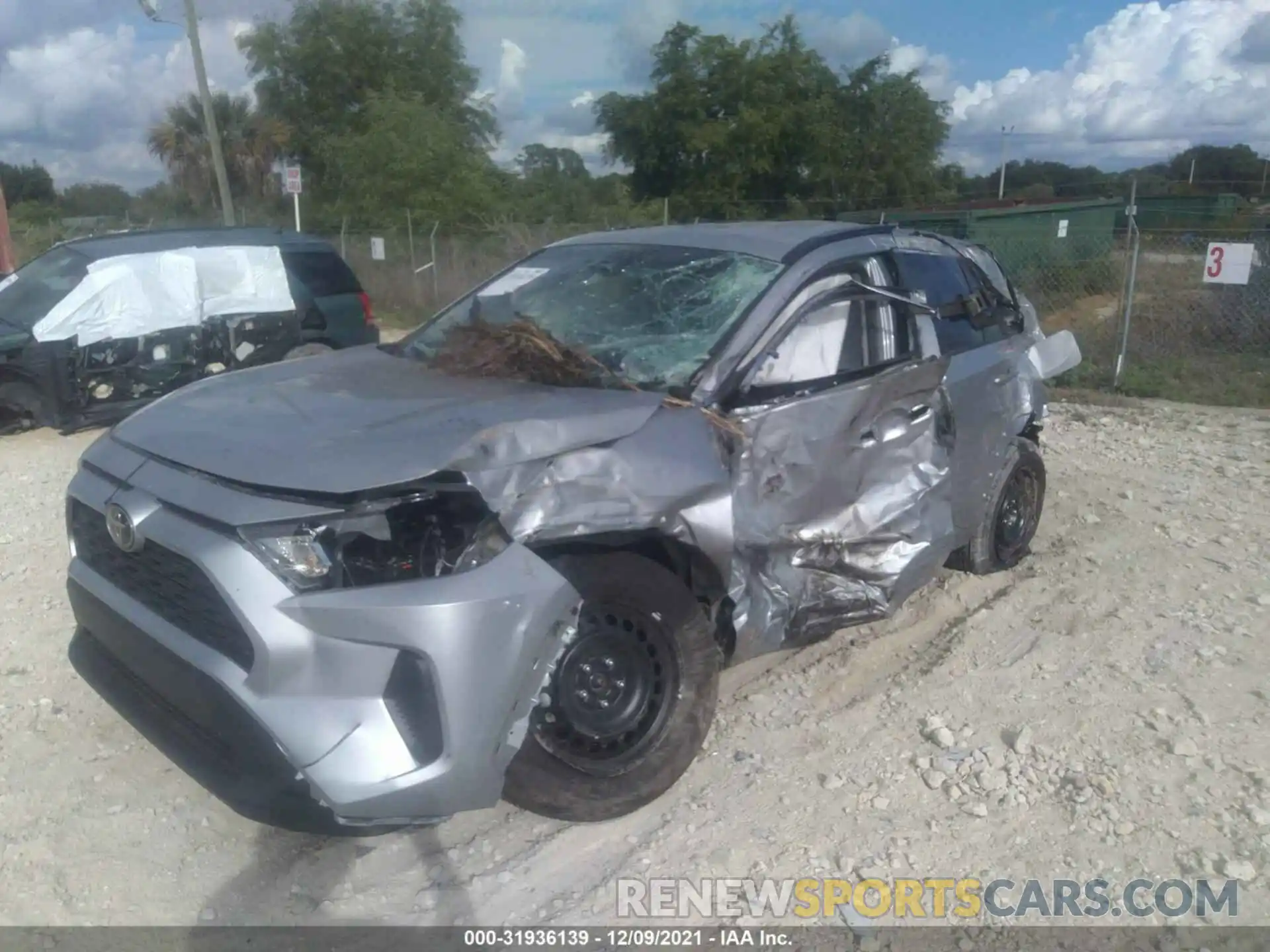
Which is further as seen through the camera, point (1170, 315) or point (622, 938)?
point (1170, 315)

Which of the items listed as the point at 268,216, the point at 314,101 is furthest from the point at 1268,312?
the point at 314,101

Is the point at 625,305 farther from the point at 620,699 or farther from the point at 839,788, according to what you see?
the point at 839,788

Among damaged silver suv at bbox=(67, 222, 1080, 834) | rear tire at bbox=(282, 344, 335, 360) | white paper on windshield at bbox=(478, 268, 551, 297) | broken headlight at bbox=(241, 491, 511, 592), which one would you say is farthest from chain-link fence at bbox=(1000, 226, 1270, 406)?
broken headlight at bbox=(241, 491, 511, 592)

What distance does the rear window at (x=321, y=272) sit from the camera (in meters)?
9.59

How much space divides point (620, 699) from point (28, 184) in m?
59.3

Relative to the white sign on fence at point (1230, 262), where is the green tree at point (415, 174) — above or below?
above

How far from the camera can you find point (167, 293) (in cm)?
877

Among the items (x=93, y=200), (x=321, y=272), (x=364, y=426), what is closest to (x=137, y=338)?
(x=321, y=272)

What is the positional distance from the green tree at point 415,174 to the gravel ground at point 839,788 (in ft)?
67.8

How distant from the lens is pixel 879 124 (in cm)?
3388

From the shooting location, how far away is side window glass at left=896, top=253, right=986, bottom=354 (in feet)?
15.8

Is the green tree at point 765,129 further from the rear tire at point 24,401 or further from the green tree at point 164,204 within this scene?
the rear tire at point 24,401

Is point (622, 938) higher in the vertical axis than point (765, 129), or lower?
lower

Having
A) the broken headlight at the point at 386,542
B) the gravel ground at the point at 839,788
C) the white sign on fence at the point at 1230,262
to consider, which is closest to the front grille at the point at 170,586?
the broken headlight at the point at 386,542
